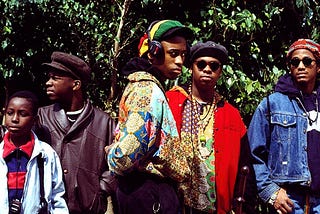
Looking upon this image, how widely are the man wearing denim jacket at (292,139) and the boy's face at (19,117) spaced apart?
5.72 feet

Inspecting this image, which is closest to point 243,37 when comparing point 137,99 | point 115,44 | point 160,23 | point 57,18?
point 115,44

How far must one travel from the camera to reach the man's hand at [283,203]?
4602 mm

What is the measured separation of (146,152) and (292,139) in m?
1.60

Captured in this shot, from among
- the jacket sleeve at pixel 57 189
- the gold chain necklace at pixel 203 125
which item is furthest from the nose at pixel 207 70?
the jacket sleeve at pixel 57 189

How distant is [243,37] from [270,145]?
2784 millimetres

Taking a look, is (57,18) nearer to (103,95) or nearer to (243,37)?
(103,95)

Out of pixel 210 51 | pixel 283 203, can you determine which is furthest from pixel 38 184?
pixel 283 203

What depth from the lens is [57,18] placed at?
24.1 ft

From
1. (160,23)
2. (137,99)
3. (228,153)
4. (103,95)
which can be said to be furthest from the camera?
(103,95)

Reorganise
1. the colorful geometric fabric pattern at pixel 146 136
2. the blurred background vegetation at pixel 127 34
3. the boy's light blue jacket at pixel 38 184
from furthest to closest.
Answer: the blurred background vegetation at pixel 127 34 → the boy's light blue jacket at pixel 38 184 → the colorful geometric fabric pattern at pixel 146 136

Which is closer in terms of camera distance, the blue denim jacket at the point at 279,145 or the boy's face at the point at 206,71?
the blue denim jacket at the point at 279,145

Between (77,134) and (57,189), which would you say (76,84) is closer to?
(77,134)

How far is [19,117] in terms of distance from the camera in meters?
4.53

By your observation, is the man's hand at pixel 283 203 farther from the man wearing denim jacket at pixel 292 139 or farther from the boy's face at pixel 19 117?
the boy's face at pixel 19 117
